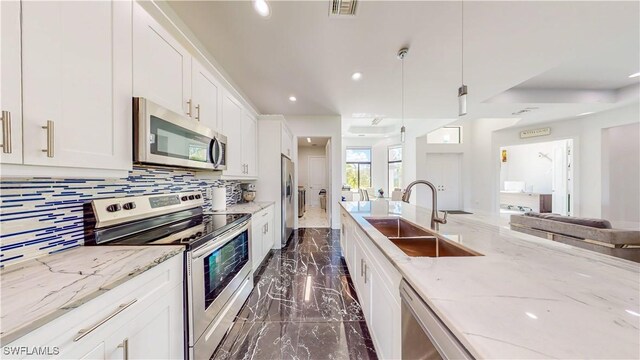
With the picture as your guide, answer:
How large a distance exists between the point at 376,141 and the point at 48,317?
9.05 m

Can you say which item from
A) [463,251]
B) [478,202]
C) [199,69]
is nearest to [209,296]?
[463,251]

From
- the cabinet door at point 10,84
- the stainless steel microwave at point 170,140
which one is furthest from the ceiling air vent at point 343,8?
the cabinet door at point 10,84

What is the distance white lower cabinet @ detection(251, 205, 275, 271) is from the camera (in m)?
2.49

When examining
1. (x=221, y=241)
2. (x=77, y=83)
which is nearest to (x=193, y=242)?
(x=221, y=241)

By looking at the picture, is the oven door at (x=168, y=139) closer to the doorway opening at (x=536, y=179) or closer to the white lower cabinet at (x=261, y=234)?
the white lower cabinet at (x=261, y=234)

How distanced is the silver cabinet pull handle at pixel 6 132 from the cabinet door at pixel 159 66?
0.58m

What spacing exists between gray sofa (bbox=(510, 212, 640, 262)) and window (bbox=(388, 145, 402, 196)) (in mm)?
5300

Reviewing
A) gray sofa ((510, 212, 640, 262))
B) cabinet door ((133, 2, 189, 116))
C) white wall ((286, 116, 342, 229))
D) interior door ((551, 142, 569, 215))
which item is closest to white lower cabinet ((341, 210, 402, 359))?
cabinet door ((133, 2, 189, 116))

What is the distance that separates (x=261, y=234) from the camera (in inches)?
111

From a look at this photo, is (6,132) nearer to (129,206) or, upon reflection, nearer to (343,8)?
(129,206)

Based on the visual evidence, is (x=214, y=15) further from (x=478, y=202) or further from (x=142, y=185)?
(x=478, y=202)

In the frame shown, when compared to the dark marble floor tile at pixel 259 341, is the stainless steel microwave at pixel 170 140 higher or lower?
higher

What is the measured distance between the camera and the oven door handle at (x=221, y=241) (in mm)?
1269

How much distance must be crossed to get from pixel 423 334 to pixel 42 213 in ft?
5.97
